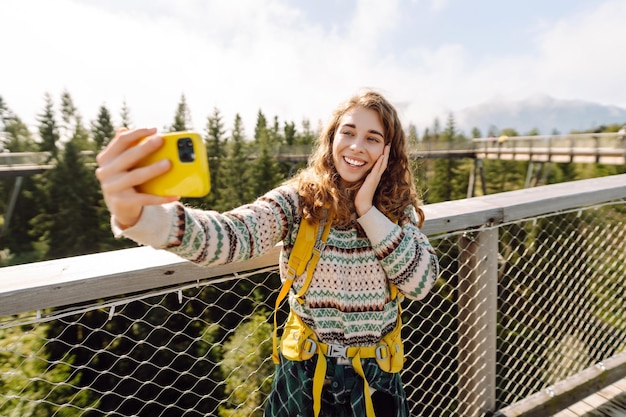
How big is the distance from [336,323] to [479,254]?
34.8 inches

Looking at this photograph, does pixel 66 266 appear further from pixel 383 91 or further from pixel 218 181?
pixel 218 181

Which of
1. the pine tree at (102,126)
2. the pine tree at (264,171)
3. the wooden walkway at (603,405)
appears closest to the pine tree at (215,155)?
the pine tree at (264,171)

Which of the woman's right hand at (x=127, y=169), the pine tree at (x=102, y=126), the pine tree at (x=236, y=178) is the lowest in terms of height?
the pine tree at (x=236, y=178)

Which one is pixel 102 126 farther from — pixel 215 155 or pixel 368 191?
pixel 368 191

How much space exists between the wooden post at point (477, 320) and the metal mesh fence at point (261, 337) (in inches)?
0.4

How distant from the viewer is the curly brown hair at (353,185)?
1.32 meters

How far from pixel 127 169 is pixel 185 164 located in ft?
0.40

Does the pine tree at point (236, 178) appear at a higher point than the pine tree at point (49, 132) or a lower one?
lower

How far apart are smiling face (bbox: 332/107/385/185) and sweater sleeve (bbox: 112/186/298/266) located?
8.8 inches

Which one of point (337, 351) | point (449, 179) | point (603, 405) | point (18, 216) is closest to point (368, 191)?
point (337, 351)

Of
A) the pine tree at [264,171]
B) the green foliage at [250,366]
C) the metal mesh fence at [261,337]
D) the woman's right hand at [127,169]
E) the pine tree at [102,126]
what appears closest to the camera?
the woman's right hand at [127,169]

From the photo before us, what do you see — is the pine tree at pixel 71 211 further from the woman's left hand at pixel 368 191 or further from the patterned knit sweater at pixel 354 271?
the woman's left hand at pixel 368 191

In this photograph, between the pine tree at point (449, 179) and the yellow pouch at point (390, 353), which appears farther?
the pine tree at point (449, 179)

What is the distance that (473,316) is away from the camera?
194 cm
